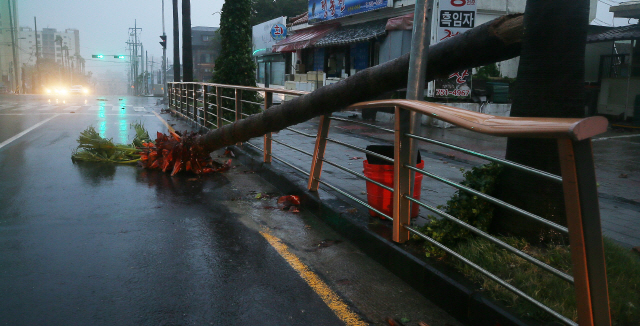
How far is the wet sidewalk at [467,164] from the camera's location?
5.80 m

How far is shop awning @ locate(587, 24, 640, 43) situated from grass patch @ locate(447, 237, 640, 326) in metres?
14.8

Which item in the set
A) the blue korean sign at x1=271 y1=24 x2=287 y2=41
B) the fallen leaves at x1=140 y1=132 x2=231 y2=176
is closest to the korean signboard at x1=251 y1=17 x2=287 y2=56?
the blue korean sign at x1=271 y1=24 x2=287 y2=41

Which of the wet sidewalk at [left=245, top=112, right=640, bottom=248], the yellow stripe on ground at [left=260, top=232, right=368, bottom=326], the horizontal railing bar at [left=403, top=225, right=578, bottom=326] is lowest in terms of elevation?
the yellow stripe on ground at [left=260, top=232, right=368, bottom=326]

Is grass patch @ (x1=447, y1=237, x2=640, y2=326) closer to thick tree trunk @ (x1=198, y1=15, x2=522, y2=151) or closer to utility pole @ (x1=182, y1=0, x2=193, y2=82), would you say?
thick tree trunk @ (x1=198, y1=15, x2=522, y2=151)

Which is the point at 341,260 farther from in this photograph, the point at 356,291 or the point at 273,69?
the point at 273,69

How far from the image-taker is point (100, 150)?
30.9 feet

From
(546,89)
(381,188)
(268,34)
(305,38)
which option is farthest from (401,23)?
(268,34)

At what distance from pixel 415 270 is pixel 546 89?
1.65m

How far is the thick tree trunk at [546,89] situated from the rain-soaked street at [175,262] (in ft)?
3.67

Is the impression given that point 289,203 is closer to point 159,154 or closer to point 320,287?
point 320,287

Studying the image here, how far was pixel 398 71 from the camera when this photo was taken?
4.86 metres

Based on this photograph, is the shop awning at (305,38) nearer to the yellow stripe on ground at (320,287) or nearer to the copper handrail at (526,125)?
the yellow stripe on ground at (320,287)

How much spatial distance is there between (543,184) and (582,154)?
169 centimetres

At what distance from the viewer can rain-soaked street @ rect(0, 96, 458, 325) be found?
3.49m
